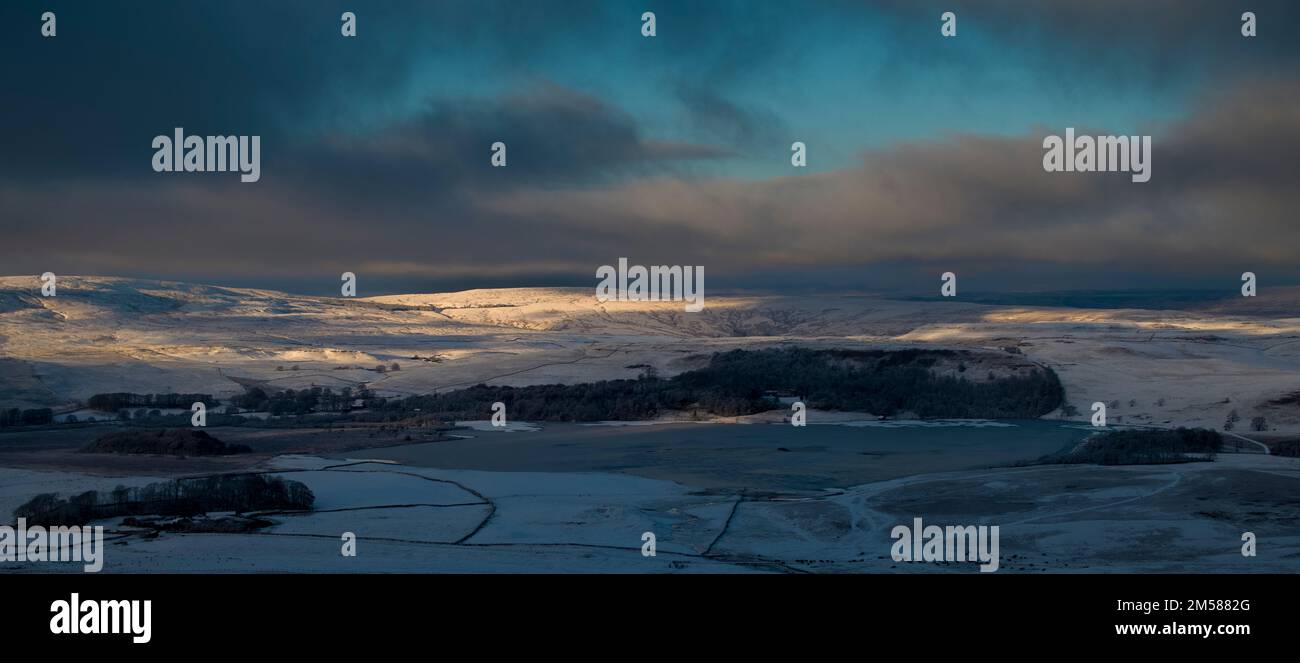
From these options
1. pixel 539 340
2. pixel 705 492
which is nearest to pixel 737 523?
pixel 705 492

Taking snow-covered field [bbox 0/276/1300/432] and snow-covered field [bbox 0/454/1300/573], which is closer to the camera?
snow-covered field [bbox 0/454/1300/573]

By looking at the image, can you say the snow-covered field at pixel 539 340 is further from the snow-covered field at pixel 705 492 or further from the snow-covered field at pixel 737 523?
the snow-covered field at pixel 737 523

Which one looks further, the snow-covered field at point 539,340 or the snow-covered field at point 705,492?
the snow-covered field at point 539,340

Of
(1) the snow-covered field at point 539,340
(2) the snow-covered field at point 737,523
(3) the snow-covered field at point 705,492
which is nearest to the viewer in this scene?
(2) the snow-covered field at point 737,523

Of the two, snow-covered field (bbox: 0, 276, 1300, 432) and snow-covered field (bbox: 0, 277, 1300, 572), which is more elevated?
snow-covered field (bbox: 0, 276, 1300, 432)

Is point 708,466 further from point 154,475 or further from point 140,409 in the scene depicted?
point 140,409

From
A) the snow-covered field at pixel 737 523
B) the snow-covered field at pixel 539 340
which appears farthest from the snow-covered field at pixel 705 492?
the snow-covered field at pixel 539 340

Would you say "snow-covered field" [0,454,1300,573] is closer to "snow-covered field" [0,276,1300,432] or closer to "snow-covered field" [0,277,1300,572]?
"snow-covered field" [0,277,1300,572]

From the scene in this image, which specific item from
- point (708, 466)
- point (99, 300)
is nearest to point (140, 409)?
point (708, 466)

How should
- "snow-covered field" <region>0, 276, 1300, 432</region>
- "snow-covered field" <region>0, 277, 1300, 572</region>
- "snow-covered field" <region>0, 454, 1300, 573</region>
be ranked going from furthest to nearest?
"snow-covered field" <region>0, 276, 1300, 432</region> → "snow-covered field" <region>0, 277, 1300, 572</region> → "snow-covered field" <region>0, 454, 1300, 573</region>

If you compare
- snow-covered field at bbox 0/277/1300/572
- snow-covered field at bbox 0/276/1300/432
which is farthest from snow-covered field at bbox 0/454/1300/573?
snow-covered field at bbox 0/276/1300/432
